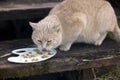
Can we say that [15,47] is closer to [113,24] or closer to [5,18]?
[5,18]

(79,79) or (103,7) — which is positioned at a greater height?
(103,7)

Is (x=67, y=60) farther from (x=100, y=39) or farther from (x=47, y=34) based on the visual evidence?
(x=100, y=39)

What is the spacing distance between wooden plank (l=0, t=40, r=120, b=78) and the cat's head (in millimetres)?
128

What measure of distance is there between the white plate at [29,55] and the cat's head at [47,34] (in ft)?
0.24

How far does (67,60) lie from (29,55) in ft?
1.07

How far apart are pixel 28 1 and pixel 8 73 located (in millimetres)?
1064

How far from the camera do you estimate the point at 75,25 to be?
2920 millimetres

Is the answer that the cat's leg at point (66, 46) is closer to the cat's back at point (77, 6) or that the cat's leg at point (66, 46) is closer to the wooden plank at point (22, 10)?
the cat's back at point (77, 6)

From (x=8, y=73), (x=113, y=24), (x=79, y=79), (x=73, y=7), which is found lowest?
(x=79, y=79)

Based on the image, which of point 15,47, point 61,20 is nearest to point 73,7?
point 61,20

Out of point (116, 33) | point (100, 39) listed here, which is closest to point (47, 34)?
point (100, 39)

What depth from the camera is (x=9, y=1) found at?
11.1 feet

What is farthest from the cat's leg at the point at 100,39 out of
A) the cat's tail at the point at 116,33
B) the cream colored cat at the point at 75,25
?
the cat's tail at the point at 116,33

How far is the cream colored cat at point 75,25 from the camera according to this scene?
2.72m
